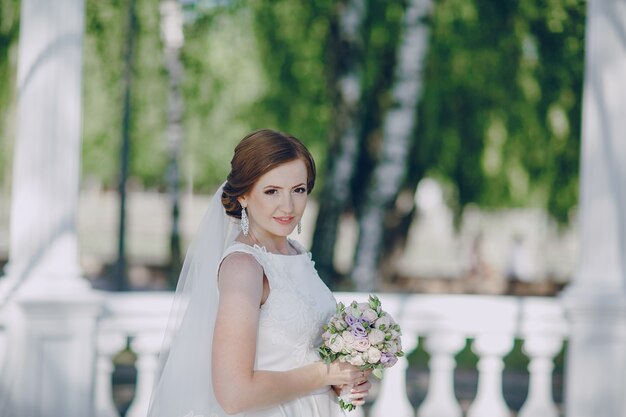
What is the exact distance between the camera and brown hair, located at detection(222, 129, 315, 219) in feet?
7.85

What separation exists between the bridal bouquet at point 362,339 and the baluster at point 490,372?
2.27 m

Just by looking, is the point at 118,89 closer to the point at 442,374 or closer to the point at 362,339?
the point at 442,374

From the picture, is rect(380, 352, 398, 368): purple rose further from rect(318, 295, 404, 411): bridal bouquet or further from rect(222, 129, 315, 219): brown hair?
rect(222, 129, 315, 219): brown hair

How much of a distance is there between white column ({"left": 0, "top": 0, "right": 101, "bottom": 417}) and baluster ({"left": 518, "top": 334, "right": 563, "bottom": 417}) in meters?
2.24

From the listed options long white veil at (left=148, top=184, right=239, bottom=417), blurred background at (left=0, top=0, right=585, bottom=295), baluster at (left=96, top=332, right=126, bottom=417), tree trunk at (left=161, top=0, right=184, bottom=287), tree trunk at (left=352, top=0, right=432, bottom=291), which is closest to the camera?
long white veil at (left=148, top=184, right=239, bottom=417)

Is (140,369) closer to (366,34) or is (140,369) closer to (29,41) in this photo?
(29,41)

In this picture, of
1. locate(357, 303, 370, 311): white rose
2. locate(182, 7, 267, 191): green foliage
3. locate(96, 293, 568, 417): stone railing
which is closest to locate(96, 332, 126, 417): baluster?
locate(96, 293, 568, 417): stone railing

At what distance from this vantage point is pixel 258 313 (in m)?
2.28

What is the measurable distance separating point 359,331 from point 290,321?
21 centimetres

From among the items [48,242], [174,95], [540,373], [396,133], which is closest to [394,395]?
[540,373]

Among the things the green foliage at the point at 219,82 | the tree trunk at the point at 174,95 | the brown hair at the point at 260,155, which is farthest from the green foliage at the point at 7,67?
the brown hair at the point at 260,155

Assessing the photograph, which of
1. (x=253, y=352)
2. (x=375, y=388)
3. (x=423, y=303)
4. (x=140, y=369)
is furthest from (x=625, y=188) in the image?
(x=375, y=388)

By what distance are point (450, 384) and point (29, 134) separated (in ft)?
8.08

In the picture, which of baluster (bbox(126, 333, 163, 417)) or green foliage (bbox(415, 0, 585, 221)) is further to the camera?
green foliage (bbox(415, 0, 585, 221))
